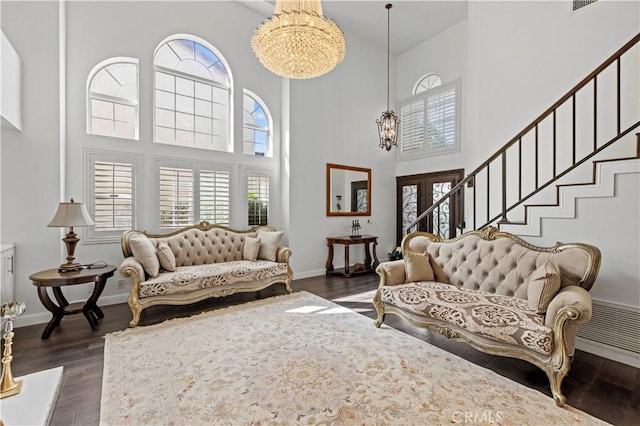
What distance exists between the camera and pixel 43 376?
2.27m

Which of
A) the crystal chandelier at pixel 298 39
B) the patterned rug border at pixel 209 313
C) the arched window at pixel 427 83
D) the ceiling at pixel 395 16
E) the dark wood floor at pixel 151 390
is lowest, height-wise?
the dark wood floor at pixel 151 390

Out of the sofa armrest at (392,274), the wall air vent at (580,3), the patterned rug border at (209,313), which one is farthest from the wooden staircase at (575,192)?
the patterned rug border at (209,313)

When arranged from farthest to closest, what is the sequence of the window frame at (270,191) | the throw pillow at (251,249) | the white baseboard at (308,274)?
the white baseboard at (308,274) → the window frame at (270,191) → the throw pillow at (251,249)

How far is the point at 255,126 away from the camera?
18.1 ft

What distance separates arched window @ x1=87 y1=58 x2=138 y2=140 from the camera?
13.4 feet

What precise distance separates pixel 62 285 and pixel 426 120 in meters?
6.69

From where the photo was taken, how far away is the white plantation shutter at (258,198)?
537 cm

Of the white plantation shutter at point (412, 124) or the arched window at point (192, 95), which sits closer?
the arched window at point (192, 95)

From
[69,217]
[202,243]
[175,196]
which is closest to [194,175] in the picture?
[175,196]

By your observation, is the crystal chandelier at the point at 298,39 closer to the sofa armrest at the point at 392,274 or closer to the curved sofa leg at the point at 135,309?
the sofa armrest at the point at 392,274

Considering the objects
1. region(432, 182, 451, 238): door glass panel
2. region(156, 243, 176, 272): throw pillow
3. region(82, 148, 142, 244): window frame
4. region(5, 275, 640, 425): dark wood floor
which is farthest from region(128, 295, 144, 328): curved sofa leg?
region(432, 182, 451, 238): door glass panel

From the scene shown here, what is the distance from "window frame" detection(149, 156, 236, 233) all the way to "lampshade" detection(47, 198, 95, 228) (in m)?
1.13

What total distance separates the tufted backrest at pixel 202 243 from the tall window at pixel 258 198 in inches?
18.9

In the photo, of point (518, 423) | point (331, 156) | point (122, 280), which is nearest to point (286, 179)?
point (331, 156)
